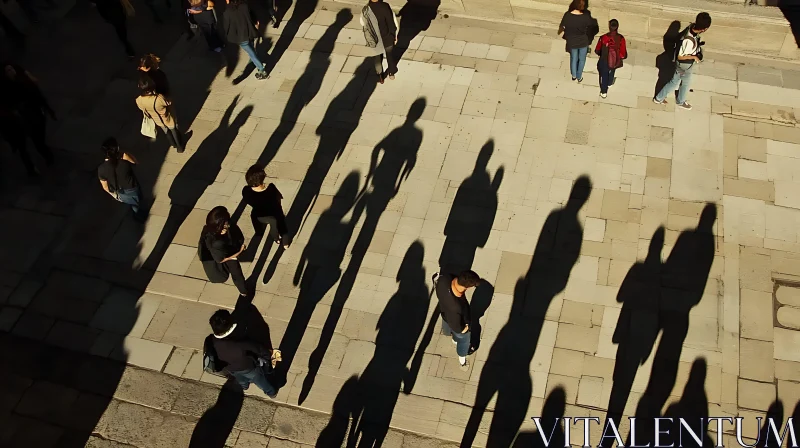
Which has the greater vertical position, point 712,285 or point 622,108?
point 622,108

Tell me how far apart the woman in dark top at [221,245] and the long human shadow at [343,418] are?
6.69 ft

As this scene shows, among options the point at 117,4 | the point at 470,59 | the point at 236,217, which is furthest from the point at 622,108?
the point at 117,4

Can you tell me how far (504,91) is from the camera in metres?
11.1

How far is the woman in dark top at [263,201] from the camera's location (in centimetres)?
806

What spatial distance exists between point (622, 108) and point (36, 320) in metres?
9.59

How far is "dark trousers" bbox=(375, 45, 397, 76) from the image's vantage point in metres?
10.9

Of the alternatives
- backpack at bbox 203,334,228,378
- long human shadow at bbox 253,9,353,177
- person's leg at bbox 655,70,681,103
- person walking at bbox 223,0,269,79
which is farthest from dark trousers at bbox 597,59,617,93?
backpack at bbox 203,334,228,378

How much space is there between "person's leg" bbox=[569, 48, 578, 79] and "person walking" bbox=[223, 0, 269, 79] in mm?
5377

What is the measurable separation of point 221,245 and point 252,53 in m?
4.79

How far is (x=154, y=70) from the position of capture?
9961 mm

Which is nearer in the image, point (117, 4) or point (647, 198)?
point (647, 198)

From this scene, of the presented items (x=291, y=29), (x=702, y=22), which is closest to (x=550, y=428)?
(x=702, y=22)

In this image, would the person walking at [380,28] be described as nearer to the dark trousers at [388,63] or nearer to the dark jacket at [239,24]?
the dark trousers at [388,63]

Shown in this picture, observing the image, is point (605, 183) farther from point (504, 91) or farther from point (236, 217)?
point (236, 217)
